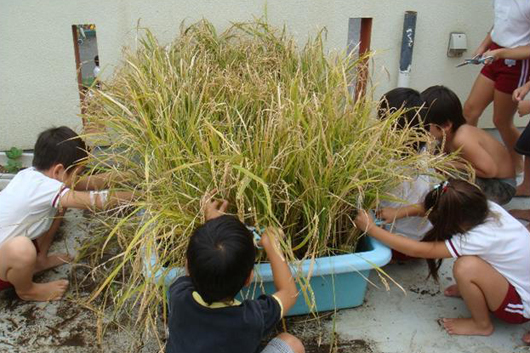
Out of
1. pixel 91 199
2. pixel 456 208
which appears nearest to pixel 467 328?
pixel 456 208

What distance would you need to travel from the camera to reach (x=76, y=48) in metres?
3.38

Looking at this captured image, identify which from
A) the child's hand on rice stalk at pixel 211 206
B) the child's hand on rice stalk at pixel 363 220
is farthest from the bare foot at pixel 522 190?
the child's hand on rice stalk at pixel 211 206

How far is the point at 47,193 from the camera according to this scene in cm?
223

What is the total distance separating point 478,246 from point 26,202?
180 cm

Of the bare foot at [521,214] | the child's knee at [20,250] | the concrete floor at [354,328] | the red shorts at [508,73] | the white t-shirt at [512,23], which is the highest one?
the white t-shirt at [512,23]

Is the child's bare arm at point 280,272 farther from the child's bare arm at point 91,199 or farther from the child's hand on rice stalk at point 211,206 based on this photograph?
the child's bare arm at point 91,199

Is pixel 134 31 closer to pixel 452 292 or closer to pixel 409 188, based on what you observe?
pixel 409 188

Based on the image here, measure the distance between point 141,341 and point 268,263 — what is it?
591 mm

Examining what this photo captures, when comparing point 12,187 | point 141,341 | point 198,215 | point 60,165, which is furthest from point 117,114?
point 141,341

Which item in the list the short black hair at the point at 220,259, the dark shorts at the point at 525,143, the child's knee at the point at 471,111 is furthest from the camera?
the child's knee at the point at 471,111

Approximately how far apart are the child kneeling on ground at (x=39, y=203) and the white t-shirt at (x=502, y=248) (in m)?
1.35

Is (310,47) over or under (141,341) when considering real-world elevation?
over

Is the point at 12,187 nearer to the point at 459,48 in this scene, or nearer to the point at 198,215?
the point at 198,215

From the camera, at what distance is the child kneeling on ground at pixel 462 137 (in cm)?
254
